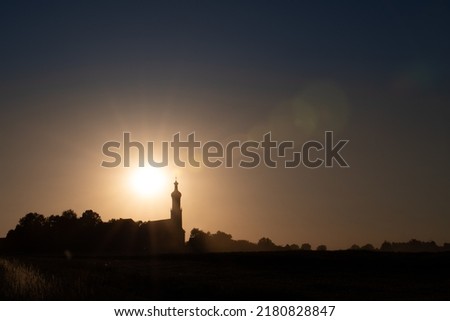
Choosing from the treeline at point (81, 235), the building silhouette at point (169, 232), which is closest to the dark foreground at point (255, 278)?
the treeline at point (81, 235)

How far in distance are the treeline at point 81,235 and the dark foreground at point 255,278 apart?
155 feet

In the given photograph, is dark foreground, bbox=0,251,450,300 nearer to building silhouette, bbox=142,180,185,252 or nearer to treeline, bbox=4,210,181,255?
treeline, bbox=4,210,181,255

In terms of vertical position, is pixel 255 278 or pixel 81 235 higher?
pixel 81 235

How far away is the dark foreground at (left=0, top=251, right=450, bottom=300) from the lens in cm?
2330

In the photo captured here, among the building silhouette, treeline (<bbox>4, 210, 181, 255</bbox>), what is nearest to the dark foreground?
treeline (<bbox>4, 210, 181, 255</bbox>)

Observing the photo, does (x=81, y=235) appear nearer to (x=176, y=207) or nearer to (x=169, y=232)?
(x=169, y=232)

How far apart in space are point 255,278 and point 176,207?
95725mm

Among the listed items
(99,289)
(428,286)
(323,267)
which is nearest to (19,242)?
(323,267)

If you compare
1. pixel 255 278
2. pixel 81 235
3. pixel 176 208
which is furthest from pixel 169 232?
pixel 255 278

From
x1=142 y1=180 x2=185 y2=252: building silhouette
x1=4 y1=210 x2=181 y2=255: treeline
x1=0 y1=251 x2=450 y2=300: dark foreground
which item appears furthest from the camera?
x1=142 y1=180 x2=185 y2=252: building silhouette

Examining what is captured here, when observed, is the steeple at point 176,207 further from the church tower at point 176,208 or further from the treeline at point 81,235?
the treeline at point 81,235

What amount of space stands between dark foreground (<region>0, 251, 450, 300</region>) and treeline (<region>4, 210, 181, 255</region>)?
47.1 metres

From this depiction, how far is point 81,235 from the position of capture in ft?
436

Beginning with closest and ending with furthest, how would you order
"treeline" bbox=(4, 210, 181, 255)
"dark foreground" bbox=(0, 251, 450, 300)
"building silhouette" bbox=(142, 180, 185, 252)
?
"dark foreground" bbox=(0, 251, 450, 300) → "treeline" bbox=(4, 210, 181, 255) → "building silhouette" bbox=(142, 180, 185, 252)
